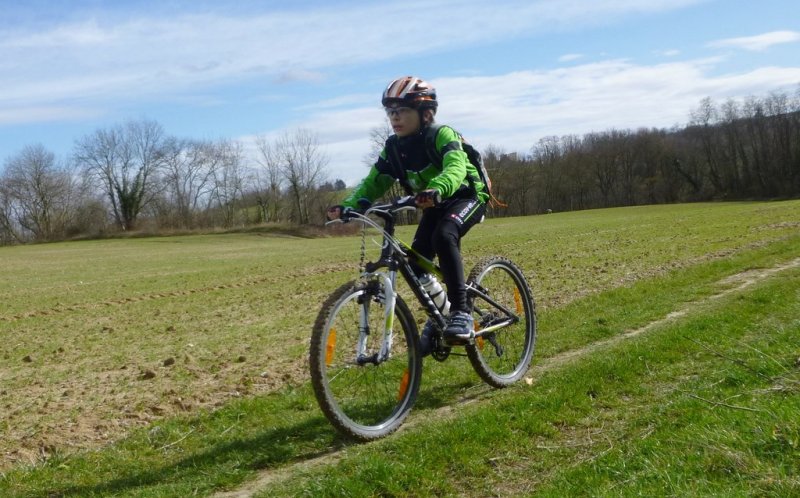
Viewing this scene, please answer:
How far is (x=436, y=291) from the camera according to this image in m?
5.98

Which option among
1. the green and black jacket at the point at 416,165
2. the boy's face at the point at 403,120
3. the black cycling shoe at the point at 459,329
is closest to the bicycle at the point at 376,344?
the black cycling shoe at the point at 459,329

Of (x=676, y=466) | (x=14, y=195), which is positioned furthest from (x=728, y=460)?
(x=14, y=195)

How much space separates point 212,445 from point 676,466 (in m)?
3.38

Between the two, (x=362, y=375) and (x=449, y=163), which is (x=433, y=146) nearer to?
(x=449, y=163)

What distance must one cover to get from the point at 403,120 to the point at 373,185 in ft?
2.13

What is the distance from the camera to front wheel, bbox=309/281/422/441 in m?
4.82

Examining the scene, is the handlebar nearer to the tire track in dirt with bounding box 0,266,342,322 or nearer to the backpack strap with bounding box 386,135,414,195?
the backpack strap with bounding box 386,135,414,195

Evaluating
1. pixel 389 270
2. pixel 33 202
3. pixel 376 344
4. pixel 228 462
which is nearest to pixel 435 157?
pixel 389 270

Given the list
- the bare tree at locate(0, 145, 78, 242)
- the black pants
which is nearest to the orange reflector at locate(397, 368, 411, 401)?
the black pants

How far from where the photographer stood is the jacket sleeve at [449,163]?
5.22m

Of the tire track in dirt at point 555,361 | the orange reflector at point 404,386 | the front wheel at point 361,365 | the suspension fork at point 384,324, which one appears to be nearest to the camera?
the tire track in dirt at point 555,361

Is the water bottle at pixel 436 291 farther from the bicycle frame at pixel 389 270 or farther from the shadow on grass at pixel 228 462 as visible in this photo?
the shadow on grass at pixel 228 462

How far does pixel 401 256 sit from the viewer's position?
5.57 m

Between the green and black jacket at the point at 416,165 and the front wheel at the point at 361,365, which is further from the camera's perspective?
the green and black jacket at the point at 416,165
